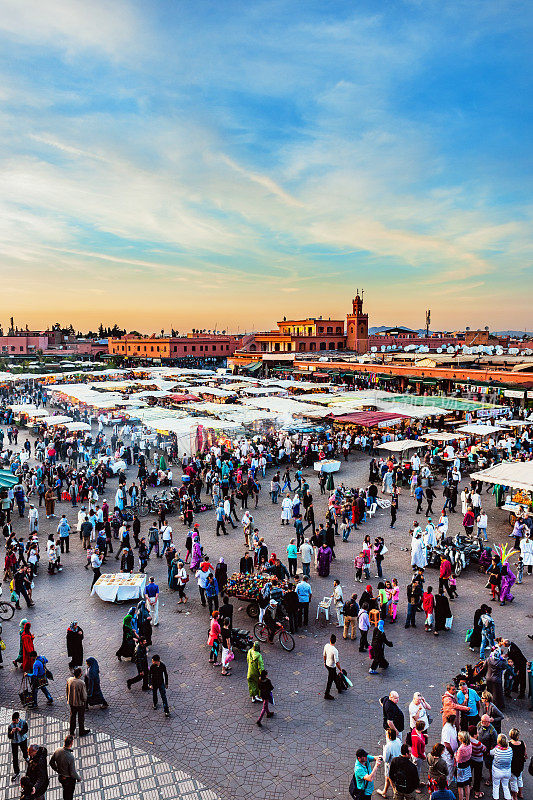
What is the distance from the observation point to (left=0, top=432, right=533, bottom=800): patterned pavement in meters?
5.96

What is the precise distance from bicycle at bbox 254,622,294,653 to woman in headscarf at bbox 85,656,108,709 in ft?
Answer: 9.11

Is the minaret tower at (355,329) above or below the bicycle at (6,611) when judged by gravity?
above

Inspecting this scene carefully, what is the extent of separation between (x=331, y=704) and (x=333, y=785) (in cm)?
134

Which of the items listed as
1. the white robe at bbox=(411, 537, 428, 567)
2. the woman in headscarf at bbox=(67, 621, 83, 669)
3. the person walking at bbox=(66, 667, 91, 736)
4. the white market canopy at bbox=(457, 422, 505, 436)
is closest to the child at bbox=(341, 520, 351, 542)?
the white robe at bbox=(411, 537, 428, 567)

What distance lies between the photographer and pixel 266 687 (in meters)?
6.59

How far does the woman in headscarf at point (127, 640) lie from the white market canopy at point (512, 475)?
32.7 ft

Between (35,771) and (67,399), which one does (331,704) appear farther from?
(67,399)

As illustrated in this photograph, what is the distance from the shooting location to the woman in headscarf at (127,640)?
793cm

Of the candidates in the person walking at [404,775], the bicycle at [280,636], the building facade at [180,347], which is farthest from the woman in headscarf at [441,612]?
the building facade at [180,347]

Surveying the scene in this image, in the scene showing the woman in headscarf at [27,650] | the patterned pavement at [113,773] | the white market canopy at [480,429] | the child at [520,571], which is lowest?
the patterned pavement at [113,773]

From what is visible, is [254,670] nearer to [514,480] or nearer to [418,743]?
[418,743]

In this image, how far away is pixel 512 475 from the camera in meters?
13.8

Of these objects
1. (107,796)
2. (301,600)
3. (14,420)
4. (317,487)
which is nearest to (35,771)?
(107,796)

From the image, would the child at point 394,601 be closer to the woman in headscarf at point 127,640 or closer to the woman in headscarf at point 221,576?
the woman in headscarf at point 221,576
